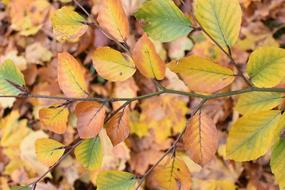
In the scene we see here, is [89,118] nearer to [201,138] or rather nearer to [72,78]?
[72,78]

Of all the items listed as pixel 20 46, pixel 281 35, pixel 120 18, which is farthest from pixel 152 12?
pixel 20 46

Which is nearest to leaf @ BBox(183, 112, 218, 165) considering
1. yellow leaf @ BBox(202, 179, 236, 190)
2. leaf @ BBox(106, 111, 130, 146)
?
leaf @ BBox(106, 111, 130, 146)

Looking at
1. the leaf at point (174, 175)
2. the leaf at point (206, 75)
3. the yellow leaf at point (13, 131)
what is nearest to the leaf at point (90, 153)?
the leaf at point (174, 175)

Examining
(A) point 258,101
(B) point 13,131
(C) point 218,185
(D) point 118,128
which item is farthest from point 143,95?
(B) point 13,131

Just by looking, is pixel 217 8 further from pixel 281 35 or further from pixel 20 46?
pixel 20 46

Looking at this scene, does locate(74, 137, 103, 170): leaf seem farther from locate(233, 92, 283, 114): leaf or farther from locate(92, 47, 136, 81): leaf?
locate(233, 92, 283, 114): leaf

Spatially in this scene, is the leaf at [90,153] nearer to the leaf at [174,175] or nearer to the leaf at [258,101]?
the leaf at [174,175]
